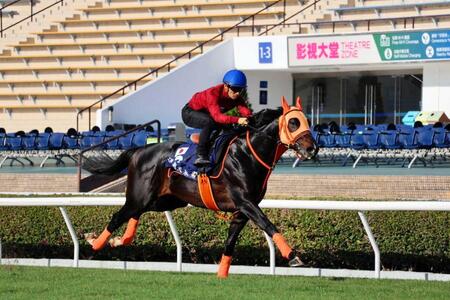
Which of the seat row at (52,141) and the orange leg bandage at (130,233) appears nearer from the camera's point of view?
the orange leg bandage at (130,233)

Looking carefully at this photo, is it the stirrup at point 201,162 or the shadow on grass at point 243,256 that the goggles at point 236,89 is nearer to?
the stirrup at point 201,162

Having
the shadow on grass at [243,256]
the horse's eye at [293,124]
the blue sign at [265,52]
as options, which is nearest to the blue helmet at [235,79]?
the horse's eye at [293,124]

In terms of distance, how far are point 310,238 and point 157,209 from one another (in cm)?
153

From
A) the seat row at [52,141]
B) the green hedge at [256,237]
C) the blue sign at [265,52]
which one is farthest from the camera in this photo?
the blue sign at [265,52]

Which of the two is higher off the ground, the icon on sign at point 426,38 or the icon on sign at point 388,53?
the icon on sign at point 426,38

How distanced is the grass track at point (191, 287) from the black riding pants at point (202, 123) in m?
1.03

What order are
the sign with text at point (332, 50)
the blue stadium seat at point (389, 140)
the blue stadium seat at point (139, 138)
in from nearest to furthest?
the blue stadium seat at point (389, 140) → the blue stadium seat at point (139, 138) → the sign with text at point (332, 50)

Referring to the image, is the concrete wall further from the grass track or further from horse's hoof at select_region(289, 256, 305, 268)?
horse's hoof at select_region(289, 256, 305, 268)

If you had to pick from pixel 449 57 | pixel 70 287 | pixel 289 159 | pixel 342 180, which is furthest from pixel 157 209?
pixel 449 57

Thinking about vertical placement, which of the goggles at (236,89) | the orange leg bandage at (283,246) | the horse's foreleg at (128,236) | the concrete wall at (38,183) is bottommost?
the concrete wall at (38,183)

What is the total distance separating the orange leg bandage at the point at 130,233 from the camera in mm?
9102

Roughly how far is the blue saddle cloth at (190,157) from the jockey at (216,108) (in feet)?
0.19

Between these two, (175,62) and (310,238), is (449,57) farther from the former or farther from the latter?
(310,238)

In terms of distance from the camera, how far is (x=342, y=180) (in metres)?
14.3
